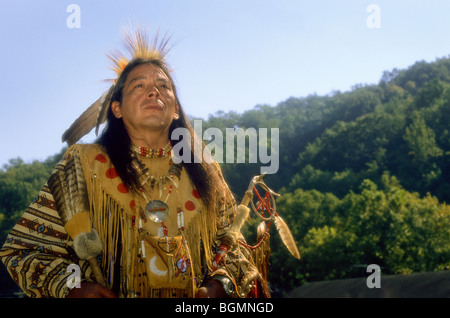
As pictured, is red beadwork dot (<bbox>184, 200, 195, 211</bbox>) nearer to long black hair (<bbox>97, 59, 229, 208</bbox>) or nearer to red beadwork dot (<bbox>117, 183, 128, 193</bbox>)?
long black hair (<bbox>97, 59, 229, 208</bbox>)

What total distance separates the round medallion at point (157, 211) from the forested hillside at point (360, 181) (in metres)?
31.7

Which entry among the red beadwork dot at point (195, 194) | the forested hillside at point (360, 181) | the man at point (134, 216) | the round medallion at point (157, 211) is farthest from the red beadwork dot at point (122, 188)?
the forested hillside at point (360, 181)

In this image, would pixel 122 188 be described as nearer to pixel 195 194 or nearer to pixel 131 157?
pixel 131 157

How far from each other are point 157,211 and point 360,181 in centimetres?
6074

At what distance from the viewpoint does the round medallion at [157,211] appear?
3.31 meters

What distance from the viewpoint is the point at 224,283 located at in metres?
3.21

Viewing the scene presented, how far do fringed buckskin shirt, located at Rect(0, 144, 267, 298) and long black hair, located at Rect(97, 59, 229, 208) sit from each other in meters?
0.06

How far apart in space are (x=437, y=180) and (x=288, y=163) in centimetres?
2515

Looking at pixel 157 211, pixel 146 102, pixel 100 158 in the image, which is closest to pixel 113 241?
pixel 157 211

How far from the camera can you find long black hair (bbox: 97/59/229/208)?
3.43 metres
